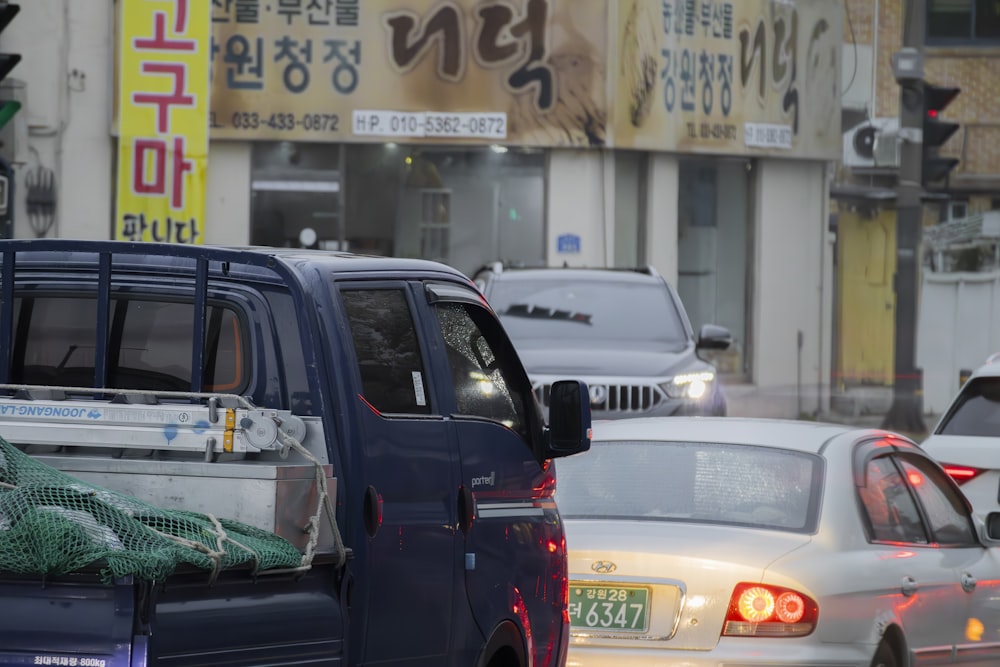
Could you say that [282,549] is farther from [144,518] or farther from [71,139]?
[71,139]

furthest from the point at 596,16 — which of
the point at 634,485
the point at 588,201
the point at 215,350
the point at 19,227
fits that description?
the point at 215,350

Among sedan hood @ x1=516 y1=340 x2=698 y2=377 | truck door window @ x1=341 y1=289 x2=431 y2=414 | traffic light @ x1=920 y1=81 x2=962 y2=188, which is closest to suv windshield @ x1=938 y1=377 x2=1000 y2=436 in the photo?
sedan hood @ x1=516 y1=340 x2=698 y2=377

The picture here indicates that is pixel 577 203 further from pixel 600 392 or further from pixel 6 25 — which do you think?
pixel 6 25

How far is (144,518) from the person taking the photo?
14.6 feet

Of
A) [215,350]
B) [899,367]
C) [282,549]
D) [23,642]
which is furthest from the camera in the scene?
[899,367]

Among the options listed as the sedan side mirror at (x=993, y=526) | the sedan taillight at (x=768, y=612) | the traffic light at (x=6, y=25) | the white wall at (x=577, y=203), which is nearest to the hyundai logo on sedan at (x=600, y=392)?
the traffic light at (x=6, y=25)

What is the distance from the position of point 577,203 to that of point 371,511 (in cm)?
2091

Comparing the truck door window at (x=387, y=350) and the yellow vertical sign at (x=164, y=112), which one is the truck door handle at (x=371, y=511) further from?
the yellow vertical sign at (x=164, y=112)

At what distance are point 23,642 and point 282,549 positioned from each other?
65 centimetres

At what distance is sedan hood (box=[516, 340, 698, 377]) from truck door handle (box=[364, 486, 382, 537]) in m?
9.36

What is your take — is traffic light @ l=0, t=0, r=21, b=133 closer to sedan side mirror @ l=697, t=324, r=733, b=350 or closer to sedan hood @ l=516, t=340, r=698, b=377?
sedan hood @ l=516, t=340, r=698, b=377

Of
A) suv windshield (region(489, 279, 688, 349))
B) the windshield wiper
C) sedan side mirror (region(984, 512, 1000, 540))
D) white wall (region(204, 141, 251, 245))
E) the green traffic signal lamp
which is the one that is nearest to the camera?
sedan side mirror (region(984, 512, 1000, 540))

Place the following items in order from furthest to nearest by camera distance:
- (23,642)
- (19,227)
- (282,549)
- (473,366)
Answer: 1. (19,227)
2. (473,366)
3. (282,549)
4. (23,642)

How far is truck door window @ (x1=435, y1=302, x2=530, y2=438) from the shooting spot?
5980 millimetres
